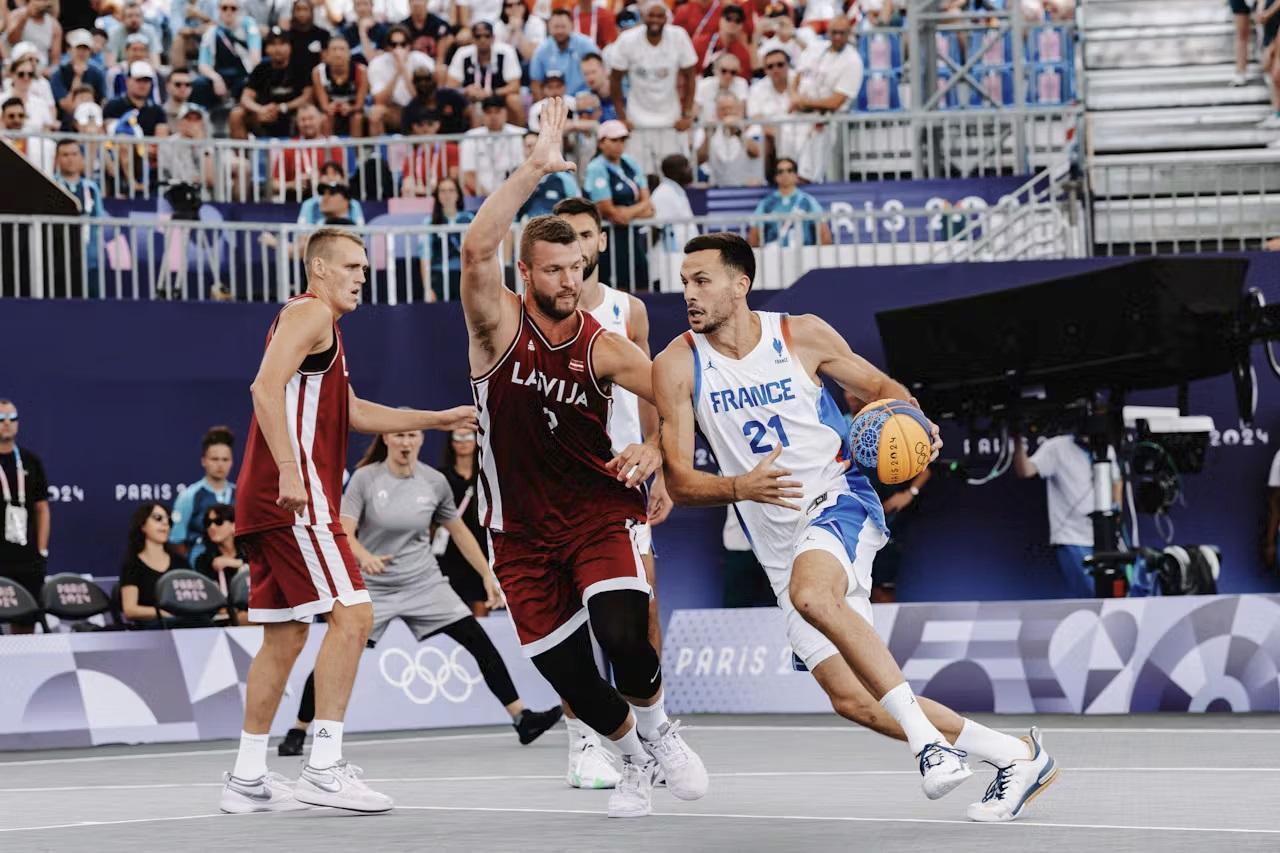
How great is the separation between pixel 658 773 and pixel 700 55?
567 inches

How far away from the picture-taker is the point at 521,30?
22.4 m

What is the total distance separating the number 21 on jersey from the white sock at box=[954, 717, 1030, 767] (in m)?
1.29

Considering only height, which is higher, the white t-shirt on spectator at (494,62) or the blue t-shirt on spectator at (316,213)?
the white t-shirt on spectator at (494,62)

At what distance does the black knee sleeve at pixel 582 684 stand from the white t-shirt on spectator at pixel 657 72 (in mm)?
13062

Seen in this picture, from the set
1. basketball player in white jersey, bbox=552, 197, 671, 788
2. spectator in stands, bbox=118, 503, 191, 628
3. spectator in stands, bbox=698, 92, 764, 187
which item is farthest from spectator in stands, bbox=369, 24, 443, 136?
basketball player in white jersey, bbox=552, 197, 671, 788

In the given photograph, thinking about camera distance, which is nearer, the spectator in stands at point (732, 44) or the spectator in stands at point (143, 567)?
the spectator in stands at point (143, 567)

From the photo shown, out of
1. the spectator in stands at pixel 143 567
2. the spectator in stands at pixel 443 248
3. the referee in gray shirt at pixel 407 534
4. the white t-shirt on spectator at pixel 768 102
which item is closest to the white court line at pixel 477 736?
the referee in gray shirt at pixel 407 534

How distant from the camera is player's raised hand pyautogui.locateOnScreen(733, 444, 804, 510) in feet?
24.0

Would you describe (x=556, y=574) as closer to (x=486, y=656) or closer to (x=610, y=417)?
(x=610, y=417)

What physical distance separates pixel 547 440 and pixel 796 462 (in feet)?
3.17

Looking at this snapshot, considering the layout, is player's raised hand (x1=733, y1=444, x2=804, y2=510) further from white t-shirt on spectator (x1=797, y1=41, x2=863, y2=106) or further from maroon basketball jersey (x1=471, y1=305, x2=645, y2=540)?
white t-shirt on spectator (x1=797, y1=41, x2=863, y2=106)

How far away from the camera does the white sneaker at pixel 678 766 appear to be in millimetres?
7938

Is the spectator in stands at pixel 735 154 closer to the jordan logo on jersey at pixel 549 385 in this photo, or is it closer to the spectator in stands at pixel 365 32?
the spectator in stands at pixel 365 32

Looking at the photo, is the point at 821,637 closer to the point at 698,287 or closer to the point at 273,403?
the point at 698,287
